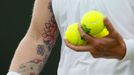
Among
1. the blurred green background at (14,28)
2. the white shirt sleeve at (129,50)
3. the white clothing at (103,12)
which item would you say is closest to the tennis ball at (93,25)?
the white shirt sleeve at (129,50)

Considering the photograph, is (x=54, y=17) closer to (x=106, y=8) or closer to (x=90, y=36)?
(x=106, y=8)

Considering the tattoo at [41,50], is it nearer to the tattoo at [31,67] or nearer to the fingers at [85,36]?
the tattoo at [31,67]

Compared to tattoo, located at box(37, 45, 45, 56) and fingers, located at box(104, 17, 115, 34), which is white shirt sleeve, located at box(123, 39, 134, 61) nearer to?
fingers, located at box(104, 17, 115, 34)

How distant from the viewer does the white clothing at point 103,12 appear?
162 centimetres

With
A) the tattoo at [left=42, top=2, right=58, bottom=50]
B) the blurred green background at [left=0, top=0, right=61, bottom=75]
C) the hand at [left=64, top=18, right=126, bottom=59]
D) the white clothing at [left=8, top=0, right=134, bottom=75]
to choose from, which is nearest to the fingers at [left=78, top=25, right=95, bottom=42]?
the hand at [left=64, top=18, right=126, bottom=59]

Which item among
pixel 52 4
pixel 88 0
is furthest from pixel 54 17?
pixel 88 0

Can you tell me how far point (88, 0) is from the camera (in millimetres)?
1690

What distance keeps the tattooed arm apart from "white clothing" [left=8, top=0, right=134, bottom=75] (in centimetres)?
9

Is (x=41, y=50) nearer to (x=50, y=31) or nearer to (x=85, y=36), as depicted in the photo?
(x=50, y=31)

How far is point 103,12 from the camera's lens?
164cm

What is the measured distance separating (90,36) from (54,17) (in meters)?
0.58

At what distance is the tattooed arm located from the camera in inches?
72.8

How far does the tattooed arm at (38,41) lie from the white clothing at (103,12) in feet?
0.29

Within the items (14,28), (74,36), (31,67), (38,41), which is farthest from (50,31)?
(14,28)
